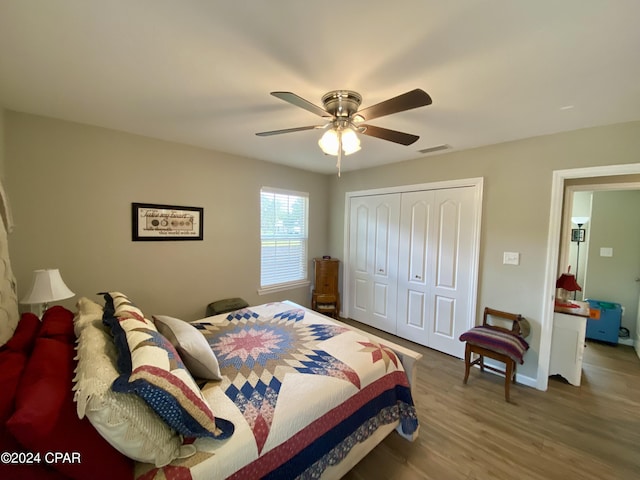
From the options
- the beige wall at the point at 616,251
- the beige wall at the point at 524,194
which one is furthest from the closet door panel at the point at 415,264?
the beige wall at the point at 616,251

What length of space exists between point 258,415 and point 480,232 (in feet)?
9.40

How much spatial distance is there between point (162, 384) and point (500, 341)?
2753mm

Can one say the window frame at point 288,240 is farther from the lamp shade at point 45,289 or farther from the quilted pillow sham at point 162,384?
the quilted pillow sham at point 162,384

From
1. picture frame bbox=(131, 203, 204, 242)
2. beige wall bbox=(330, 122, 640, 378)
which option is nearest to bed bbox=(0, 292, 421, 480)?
picture frame bbox=(131, 203, 204, 242)

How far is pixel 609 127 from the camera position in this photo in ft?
7.27

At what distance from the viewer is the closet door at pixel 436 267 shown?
3072mm

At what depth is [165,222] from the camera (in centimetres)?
288

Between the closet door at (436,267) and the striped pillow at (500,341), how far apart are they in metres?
0.43

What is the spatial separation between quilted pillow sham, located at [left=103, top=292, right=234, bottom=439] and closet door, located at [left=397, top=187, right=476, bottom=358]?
113 inches

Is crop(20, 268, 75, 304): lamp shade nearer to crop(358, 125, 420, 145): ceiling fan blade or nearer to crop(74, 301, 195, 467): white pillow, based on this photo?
crop(74, 301, 195, 467): white pillow

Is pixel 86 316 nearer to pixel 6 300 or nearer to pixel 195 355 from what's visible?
pixel 6 300

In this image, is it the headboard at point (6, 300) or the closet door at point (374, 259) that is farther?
the closet door at point (374, 259)

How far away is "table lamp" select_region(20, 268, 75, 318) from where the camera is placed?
6.21 feet

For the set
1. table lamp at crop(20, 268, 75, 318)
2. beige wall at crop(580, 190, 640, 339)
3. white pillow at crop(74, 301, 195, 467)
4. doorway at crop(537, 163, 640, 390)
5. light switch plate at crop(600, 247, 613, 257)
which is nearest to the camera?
white pillow at crop(74, 301, 195, 467)
